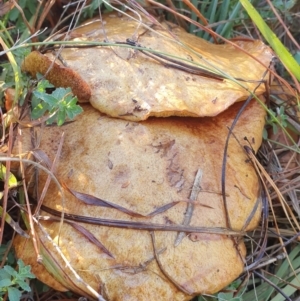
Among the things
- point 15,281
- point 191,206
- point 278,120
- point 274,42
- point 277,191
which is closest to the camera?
point 15,281

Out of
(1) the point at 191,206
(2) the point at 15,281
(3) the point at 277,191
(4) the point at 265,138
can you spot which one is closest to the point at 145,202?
(1) the point at 191,206

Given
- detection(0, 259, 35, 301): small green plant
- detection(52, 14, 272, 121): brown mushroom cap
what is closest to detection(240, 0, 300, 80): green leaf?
detection(52, 14, 272, 121): brown mushroom cap

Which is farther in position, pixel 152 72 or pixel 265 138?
pixel 265 138

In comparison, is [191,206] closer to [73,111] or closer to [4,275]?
[73,111]

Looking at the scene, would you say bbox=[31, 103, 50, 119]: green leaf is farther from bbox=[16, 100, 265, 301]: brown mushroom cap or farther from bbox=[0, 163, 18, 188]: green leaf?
bbox=[0, 163, 18, 188]: green leaf

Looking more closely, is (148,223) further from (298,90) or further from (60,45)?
(298,90)

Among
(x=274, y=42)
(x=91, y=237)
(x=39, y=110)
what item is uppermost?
(x=274, y=42)

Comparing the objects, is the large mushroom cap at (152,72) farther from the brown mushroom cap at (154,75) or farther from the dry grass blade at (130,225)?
the dry grass blade at (130,225)

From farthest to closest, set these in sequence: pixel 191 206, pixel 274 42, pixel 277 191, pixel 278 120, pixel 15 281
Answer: pixel 278 120 → pixel 277 191 → pixel 274 42 → pixel 191 206 → pixel 15 281

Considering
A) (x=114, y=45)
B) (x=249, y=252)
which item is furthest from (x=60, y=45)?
(x=249, y=252)
